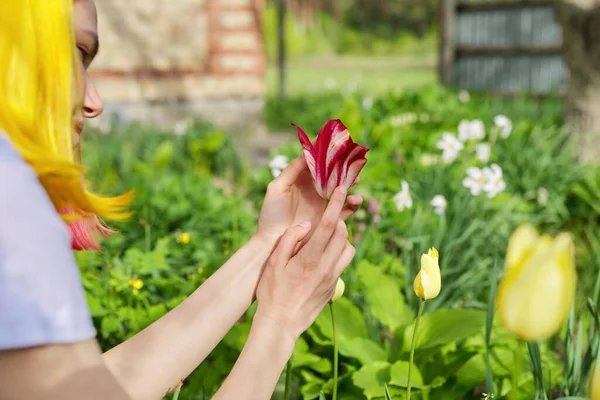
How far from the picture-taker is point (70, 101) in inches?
42.2

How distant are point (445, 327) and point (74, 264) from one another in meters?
1.18

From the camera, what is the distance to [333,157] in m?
1.24

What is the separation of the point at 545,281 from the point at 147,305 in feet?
5.75

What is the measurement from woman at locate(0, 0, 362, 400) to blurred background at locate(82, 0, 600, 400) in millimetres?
336

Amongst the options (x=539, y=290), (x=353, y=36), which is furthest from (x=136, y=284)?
(x=353, y=36)

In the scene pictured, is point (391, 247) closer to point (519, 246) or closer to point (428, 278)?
point (428, 278)

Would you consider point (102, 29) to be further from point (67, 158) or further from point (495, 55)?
point (67, 158)

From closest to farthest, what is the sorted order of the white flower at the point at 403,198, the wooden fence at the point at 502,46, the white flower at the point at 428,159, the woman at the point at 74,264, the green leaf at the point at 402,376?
1. the woman at the point at 74,264
2. the green leaf at the point at 402,376
3. the white flower at the point at 403,198
4. the white flower at the point at 428,159
5. the wooden fence at the point at 502,46

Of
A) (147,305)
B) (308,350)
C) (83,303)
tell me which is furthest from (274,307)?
(147,305)

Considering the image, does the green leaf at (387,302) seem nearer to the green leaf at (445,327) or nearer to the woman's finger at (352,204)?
the green leaf at (445,327)

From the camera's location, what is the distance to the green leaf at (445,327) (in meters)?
1.86

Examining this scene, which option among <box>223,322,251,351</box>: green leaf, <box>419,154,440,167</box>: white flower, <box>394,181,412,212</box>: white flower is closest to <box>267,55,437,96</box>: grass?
<box>419,154,440,167</box>: white flower

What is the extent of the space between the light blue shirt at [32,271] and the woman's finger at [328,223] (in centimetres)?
41

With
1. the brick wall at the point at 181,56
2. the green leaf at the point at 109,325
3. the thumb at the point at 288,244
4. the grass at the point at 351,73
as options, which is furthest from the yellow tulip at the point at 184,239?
the grass at the point at 351,73
